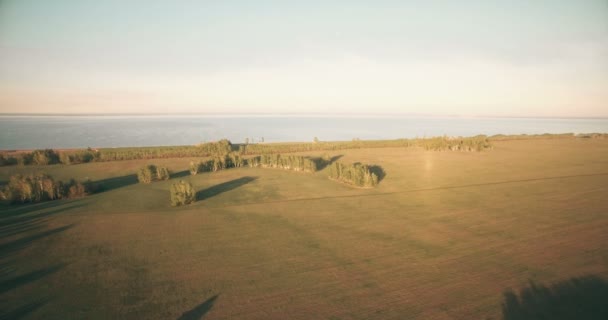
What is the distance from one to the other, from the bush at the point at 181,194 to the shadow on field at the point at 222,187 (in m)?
2.71

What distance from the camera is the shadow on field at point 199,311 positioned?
16675 millimetres

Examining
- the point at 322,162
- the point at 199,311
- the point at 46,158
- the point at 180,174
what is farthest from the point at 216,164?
the point at 199,311

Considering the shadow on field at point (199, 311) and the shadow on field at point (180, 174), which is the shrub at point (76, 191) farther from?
the shadow on field at point (199, 311)

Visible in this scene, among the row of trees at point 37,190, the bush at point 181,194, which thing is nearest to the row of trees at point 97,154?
the row of trees at point 37,190

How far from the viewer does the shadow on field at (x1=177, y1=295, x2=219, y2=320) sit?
1667 cm

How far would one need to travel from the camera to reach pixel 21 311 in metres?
17.1

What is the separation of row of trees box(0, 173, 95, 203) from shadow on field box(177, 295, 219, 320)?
36.0m

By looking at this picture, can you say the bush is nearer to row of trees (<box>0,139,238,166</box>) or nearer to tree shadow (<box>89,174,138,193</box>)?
tree shadow (<box>89,174,138,193</box>)

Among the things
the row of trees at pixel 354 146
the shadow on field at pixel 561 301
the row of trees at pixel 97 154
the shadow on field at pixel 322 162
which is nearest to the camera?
the shadow on field at pixel 561 301

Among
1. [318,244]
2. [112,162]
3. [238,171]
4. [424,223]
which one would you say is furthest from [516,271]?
[112,162]

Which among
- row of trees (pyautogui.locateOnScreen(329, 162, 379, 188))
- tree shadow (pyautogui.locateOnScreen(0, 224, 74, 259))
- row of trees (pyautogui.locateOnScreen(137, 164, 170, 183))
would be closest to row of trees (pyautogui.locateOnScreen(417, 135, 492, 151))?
row of trees (pyautogui.locateOnScreen(329, 162, 379, 188))

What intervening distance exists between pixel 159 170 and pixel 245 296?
4132 centimetres

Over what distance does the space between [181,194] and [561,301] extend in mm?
38394

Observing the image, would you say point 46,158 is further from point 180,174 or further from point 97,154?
point 180,174
